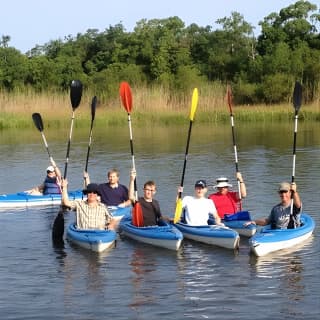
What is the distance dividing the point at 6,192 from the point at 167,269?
852cm

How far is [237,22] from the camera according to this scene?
5953cm

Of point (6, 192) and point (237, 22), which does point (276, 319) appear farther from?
point (237, 22)

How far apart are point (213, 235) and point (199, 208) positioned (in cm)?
56

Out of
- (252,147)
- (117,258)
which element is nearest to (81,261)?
(117,258)

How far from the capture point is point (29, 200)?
15133mm

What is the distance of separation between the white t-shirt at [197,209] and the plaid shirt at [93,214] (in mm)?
1150

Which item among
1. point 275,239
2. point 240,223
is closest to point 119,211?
point 240,223

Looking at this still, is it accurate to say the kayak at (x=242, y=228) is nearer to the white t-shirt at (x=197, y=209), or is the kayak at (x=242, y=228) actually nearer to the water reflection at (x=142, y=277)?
the white t-shirt at (x=197, y=209)

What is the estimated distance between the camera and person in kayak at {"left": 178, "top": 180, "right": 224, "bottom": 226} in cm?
1120

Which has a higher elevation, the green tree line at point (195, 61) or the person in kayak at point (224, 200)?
the green tree line at point (195, 61)

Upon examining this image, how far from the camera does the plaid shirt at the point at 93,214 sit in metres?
11.1

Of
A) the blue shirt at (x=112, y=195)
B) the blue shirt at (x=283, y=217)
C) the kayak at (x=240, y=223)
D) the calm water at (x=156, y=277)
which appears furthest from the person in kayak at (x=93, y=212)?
the blue shirt at (x=283, y=217)

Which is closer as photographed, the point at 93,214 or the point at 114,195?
the point at 93,214

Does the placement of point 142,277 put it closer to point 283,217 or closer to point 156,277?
point 156,277
